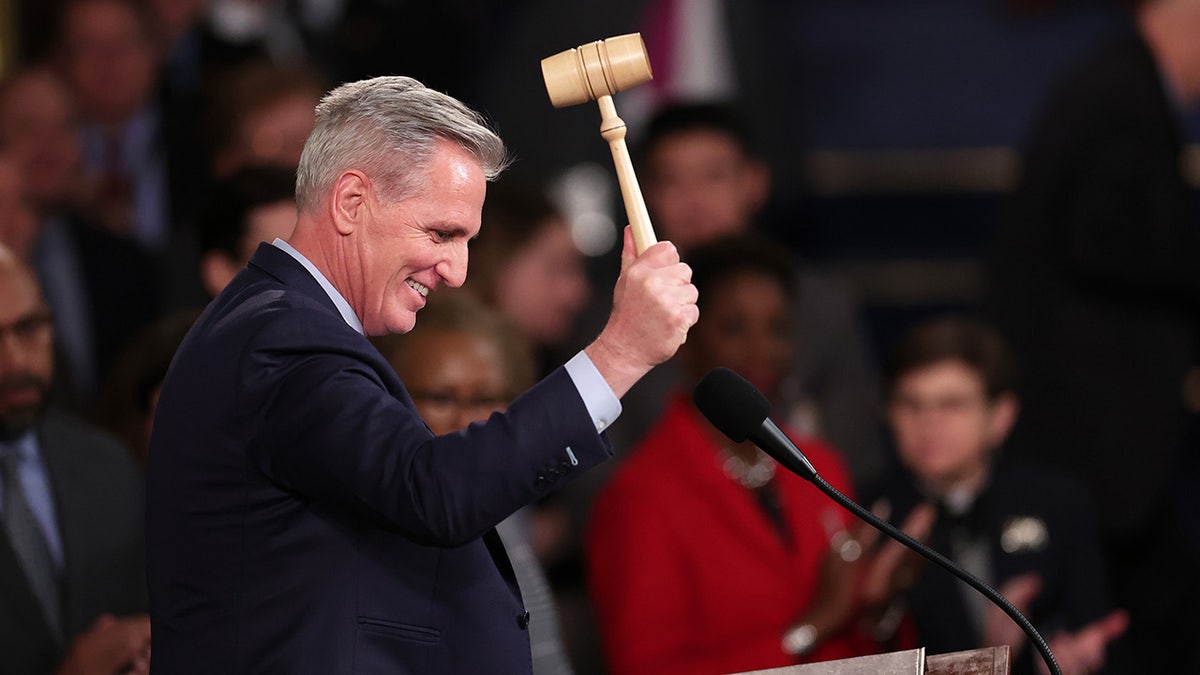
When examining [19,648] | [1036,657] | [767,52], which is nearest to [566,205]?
[767,52]

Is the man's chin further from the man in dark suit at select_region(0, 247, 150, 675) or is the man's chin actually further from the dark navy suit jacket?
the dark navy suit jacket

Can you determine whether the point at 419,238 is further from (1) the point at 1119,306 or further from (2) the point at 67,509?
(1) the point at 1119,306

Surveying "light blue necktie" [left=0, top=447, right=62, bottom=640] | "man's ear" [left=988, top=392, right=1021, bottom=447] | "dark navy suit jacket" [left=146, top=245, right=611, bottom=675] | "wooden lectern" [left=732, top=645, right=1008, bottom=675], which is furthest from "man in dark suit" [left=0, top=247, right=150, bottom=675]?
"man's ear" [left=988, top=392, right=1021, bottom=447]

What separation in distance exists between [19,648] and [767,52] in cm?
387

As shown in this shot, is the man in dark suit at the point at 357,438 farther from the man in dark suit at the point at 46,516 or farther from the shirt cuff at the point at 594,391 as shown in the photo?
the man in dark suit at the point at 46,516

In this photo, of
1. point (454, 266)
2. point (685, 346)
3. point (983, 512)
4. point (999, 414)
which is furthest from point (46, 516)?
point (999, 414)

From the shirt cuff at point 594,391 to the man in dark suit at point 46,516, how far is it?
3.95 ft

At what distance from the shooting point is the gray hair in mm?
2107

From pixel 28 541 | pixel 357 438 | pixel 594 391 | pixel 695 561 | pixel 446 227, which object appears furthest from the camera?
pixel 695 561

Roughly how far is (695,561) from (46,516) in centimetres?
131

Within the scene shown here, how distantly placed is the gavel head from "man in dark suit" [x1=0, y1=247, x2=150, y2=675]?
1.24 metres

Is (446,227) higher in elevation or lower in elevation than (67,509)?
higher

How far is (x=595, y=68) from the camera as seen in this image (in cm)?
219

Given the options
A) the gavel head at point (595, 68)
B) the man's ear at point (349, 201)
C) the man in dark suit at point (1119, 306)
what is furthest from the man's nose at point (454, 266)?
the man in dark suit at point (1119, 306)
